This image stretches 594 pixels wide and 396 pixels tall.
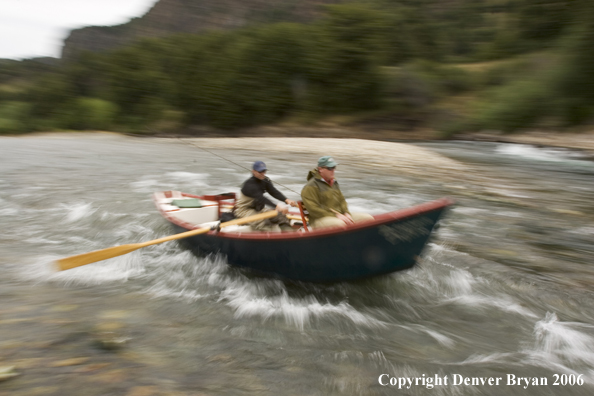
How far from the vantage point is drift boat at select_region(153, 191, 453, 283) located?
4.49m

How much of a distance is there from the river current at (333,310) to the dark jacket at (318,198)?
0.93 m

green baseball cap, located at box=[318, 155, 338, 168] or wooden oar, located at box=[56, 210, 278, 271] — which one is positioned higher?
green baseball cap, located at box=[318, 155, 338, 168]

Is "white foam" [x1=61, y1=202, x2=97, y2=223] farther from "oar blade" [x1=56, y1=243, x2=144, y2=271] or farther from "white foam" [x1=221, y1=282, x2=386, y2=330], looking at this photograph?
"white foam" [x1=221, y1=282, x2=386, y2=330]

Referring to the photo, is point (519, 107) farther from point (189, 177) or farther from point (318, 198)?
point (318, 198)

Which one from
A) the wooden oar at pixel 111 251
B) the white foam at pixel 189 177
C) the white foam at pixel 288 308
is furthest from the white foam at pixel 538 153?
the wooden oar at pixel 111 251

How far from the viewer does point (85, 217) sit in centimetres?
934

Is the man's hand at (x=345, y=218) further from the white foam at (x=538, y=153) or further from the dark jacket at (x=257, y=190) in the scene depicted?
the white foam at (x=538, y=153)

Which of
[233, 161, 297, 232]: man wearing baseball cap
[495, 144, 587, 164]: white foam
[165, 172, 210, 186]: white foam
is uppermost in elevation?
[495, 144, 587, 164]: white foam

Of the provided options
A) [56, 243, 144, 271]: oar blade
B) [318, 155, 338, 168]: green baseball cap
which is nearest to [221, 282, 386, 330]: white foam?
[56, 243, 144, 271]: oar blade

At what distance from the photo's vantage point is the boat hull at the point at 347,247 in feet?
14.7

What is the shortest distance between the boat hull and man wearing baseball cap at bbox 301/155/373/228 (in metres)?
0.43

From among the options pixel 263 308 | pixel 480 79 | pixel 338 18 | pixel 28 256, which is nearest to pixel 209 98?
pixel 338 18

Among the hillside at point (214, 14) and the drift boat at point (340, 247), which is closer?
the drift boat at point (340, 247)

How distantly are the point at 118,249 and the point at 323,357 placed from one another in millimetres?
3034
